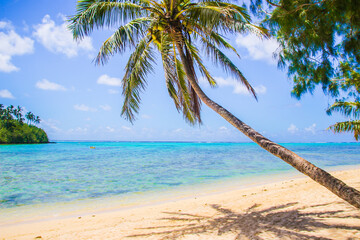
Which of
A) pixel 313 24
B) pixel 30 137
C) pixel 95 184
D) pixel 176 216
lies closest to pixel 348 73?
pixel 313 24

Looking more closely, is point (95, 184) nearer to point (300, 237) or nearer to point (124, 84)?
point (124, 84)

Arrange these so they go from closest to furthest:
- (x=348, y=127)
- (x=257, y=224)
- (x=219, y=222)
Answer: (x=257, y=224) → (x=219, y=222) → (x=348, y=127)

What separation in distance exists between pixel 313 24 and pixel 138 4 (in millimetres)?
4039

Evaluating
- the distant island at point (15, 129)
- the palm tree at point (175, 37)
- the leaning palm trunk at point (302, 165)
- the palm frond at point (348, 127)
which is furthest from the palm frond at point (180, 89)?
the distant island at point (15, 129)

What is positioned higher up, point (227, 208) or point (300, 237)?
point (300, 237)

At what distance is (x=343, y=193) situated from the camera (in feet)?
7.02

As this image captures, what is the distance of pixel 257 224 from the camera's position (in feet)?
12.6

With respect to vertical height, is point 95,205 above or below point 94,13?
below

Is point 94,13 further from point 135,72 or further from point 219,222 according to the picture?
point 219,222

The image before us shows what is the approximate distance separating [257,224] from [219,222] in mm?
676

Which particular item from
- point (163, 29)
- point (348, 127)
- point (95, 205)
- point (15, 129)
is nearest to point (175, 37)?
point (163, 29)

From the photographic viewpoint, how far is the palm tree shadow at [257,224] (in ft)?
11.0

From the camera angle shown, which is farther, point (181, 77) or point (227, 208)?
point (181, 77)

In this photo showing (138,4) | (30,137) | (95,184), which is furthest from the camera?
(30,137)
